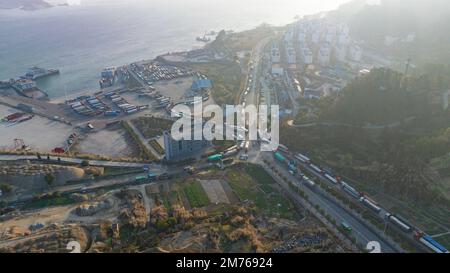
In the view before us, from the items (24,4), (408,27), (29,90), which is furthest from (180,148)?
(24,4)

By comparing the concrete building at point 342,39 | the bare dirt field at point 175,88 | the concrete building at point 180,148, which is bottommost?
the concrete building at point 180,148

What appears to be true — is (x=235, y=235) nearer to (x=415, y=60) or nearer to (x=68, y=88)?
(x=68, y=88)

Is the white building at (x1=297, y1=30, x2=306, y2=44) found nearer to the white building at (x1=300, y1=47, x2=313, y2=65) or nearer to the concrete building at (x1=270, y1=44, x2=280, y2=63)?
the concrete building at (x1=270, y1=44, x2=280, y2=63)

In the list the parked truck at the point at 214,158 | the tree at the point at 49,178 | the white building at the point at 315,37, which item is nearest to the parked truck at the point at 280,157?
the parked truck at the point at 214,158

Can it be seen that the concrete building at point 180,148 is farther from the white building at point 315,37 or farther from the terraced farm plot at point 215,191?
the white building at point 315,37

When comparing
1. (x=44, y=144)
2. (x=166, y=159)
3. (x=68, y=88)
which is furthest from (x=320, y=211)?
(x=68, y=88)

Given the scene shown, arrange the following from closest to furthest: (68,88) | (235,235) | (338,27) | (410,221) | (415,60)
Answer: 1. (235,235)
2. (410,221)
3. (68,88)
4. (415,60)
5. (338,27)

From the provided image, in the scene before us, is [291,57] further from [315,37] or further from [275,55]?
[315,37]

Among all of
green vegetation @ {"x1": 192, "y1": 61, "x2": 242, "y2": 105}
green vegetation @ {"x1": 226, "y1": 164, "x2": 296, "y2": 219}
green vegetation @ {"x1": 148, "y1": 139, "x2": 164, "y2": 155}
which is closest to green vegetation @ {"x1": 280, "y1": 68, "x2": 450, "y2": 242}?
green vegetation @ {"x1": 226, "y1": 164, "x2": 296, "y2": 219}
